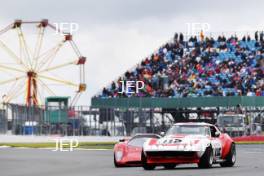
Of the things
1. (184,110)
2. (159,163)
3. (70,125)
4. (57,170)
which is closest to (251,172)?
(159,163)

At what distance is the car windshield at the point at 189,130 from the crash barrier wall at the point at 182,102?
4132 cm

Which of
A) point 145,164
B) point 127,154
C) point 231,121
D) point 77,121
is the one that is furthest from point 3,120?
point 145,164

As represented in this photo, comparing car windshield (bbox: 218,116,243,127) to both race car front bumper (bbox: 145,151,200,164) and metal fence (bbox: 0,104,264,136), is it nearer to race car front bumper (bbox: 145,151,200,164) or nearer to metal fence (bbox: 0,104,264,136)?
metal fence (bbox: 0,104,264,136)

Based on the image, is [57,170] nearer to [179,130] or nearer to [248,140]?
[179,130]

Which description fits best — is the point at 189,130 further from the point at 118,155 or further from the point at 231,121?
the point at 231,121

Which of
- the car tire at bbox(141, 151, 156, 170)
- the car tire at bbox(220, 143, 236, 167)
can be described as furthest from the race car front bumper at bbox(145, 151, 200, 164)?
the car tire at bbox(220, 143, 236, 167)

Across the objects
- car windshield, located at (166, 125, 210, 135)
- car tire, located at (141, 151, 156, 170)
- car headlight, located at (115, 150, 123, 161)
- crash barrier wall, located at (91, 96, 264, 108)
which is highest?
crash barrier wall, located at (91, 96, 264, 108)

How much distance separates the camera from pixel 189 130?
1088 inches

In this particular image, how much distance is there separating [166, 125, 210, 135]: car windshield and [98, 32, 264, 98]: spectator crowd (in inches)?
1773

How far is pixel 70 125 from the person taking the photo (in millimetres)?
64938

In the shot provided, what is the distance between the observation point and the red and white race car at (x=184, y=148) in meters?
26.0

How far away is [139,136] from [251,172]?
6055mm

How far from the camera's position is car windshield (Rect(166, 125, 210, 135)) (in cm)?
2745

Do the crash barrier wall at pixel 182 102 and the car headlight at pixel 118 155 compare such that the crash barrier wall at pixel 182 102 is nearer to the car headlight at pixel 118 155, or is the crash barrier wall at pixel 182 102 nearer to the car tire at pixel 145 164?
the car headlight at pixel 118 155
